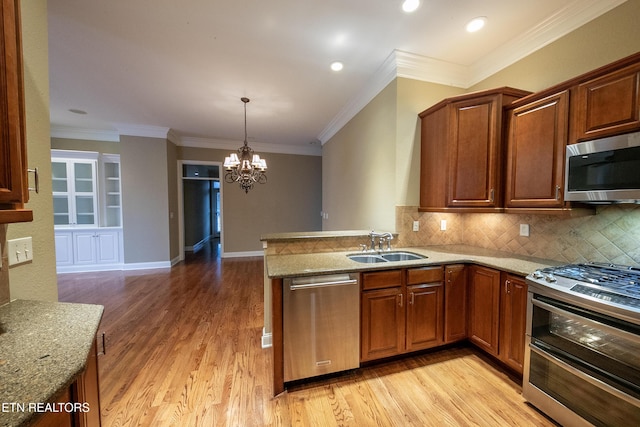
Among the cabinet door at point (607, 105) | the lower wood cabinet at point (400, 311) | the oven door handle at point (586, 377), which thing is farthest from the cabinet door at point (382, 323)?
the cabinet door at point (607, 105)

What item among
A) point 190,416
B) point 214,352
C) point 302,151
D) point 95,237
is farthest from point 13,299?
point 302,151

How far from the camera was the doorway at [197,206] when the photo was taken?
5.93m

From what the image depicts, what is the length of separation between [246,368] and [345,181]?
3.10 meters

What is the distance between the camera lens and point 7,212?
79 centimetres

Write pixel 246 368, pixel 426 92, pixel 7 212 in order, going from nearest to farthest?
pixel 7 212
pixel 246 368
pixel 426 92

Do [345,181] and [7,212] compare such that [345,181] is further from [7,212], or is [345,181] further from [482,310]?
[7,212]

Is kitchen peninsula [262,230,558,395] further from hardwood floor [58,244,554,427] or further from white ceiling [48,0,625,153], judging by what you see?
white ceiling [48,0,625,153]

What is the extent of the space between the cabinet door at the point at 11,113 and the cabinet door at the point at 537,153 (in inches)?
120

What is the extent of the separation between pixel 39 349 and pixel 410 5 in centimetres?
292

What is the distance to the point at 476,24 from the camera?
2.14 m

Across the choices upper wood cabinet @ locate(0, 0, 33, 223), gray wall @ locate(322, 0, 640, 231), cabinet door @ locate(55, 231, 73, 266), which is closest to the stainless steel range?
gray wall @ locate(322, 0, 640, 231)

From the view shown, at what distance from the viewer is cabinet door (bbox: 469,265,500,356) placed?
198cm

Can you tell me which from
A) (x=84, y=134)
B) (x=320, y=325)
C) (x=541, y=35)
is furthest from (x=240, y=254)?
(x=541, y=35)

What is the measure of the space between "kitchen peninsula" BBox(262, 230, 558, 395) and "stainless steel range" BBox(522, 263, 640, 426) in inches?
8.1
